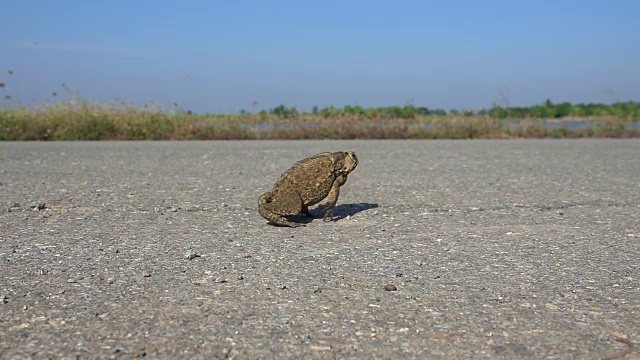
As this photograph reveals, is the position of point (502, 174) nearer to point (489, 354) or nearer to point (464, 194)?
point (464, 194)

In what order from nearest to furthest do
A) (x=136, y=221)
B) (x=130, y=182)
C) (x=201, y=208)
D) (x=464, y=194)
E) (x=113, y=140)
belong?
(x=136, y=221) < (x=201, y=208) < (x=464, y=194) < (x=130, y=182) < (x=113, y=140)

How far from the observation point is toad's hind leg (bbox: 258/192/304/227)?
5.16 meters

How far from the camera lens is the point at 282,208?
5180 mm

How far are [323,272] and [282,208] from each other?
1407 millimetres

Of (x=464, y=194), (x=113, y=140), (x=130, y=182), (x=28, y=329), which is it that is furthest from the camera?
(x=113, y=140)

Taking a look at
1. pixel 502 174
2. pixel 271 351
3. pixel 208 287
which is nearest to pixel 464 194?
pixel 502 174

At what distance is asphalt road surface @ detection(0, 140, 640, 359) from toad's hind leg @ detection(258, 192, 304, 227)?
99 millimetres

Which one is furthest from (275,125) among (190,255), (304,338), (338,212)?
(304,338)

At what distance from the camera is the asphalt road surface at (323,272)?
2.77 m

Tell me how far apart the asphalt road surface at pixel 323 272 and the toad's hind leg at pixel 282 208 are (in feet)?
0.32

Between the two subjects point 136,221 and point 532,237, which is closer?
point 532,237

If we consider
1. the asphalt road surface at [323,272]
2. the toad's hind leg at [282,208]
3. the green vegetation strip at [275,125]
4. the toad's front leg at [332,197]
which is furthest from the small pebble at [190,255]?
the green vegetation strip at [275,125]

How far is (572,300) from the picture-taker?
11.0ft

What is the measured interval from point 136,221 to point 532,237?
10.6 feet
